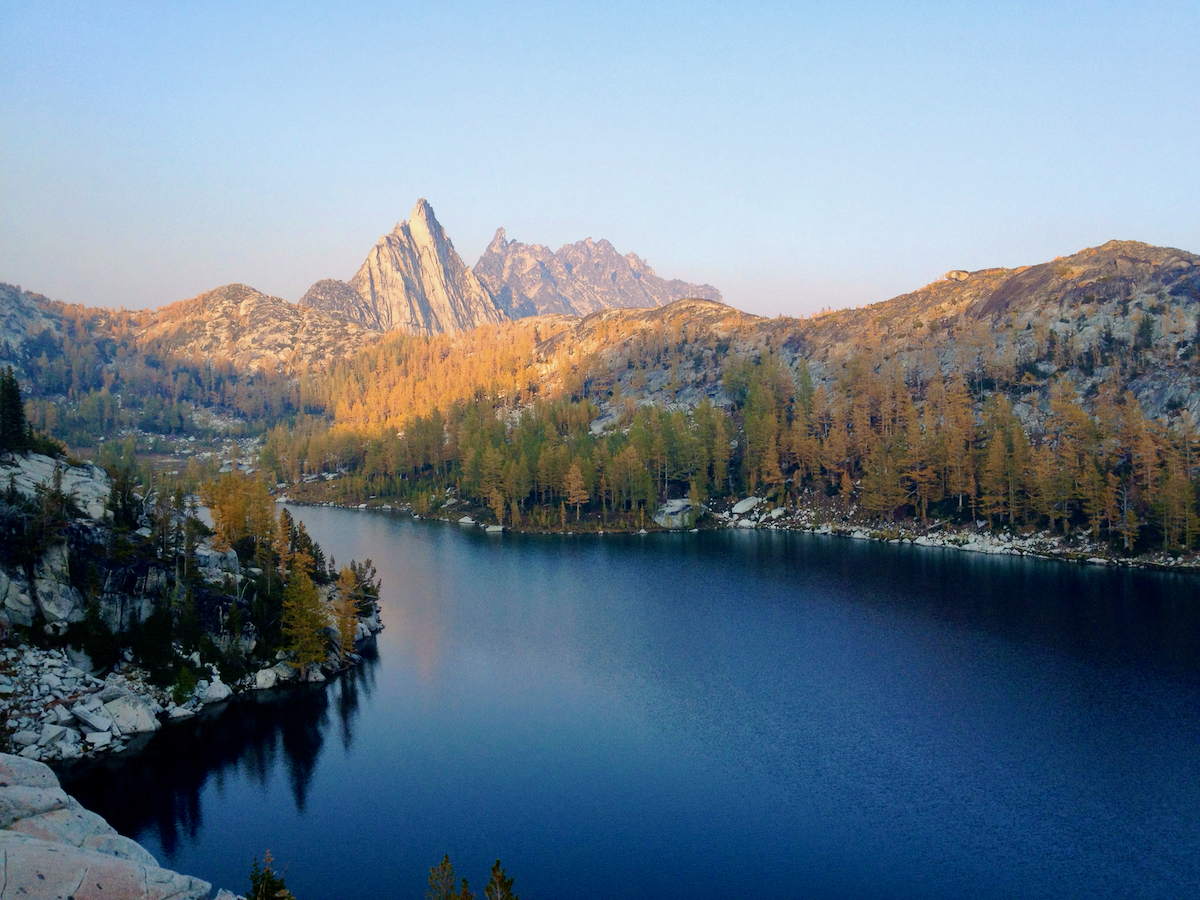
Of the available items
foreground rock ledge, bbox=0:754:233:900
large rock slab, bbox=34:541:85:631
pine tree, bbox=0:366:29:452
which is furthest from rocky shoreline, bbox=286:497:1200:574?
foreground rock ledge, bbox=0:754:233:900

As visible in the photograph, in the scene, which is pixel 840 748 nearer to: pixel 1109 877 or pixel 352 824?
pixel 1109 877

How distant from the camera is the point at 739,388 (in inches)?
6486

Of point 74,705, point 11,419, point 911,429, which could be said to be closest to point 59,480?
point 11,419

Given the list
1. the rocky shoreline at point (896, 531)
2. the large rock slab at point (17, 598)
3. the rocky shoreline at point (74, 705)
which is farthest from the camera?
the rocky shoreline at point (896, 531)

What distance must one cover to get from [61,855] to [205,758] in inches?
860

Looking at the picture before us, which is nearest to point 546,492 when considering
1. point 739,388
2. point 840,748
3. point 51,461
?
point 739,388

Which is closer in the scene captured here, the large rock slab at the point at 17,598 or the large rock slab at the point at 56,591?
the large rock slab at the point at 17,598

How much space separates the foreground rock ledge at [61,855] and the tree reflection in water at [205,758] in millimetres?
7962

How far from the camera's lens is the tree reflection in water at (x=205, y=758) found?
1451 inches

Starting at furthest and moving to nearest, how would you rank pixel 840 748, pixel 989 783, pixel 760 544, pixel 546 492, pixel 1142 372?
1. pixel 546 492
2. pixel 1142 372
3. pixel 760 544
4. pixel 840 748
5. pixel 989 783

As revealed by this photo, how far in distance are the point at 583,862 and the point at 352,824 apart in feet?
37.5

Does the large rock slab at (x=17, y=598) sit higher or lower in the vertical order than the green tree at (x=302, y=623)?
higher

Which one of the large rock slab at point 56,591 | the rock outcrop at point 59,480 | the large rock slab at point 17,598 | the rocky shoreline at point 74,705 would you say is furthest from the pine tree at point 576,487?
the large rock slab at point 17,598

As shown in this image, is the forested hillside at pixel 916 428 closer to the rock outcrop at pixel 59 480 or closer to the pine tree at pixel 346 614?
the pine tree at pixel 346 614
